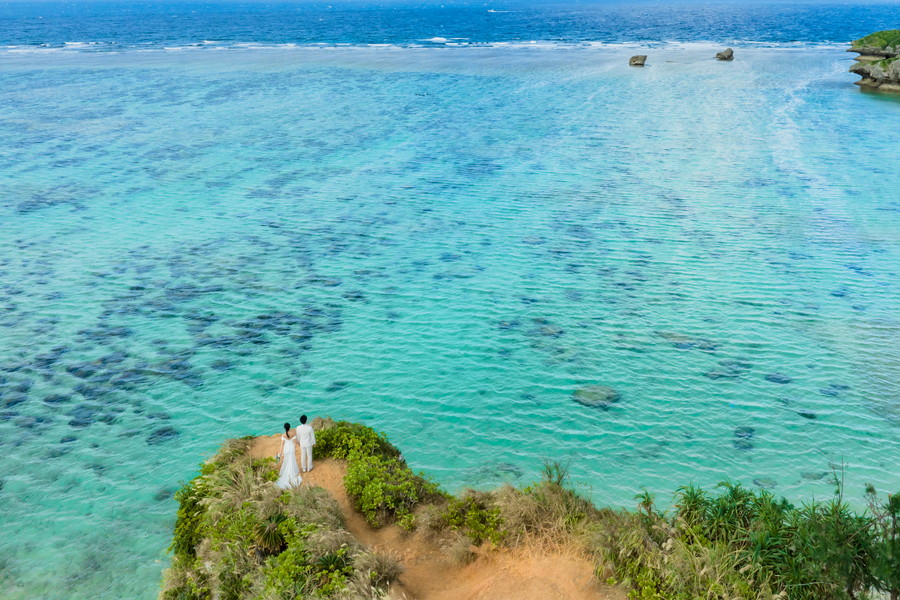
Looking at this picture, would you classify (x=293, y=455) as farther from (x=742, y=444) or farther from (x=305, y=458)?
(x=742, y=444)

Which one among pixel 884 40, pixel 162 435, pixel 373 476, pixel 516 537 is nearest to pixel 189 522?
pixel 373 476

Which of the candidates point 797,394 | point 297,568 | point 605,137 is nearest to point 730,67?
point 605,137

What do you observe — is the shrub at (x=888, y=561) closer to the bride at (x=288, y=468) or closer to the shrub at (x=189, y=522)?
the bride at (x=288, y=468)

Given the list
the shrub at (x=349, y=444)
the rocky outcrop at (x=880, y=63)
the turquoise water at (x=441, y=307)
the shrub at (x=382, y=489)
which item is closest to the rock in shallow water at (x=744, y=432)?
the turquoise water at (x=441, y=307)

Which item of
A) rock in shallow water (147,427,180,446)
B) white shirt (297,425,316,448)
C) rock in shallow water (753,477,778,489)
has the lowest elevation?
rock in shallow water (753,477,778,489)

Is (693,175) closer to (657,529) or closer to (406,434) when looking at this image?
(406,434)

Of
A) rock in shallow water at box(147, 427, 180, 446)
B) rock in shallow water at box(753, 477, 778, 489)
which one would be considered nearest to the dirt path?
rock in shallow water at box(753, 477, 778, 489)

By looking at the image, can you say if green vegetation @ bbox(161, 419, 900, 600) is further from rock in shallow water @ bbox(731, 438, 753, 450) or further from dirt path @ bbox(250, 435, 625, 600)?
rock in shallow water @ bbox(731, 438, 753, 450)
